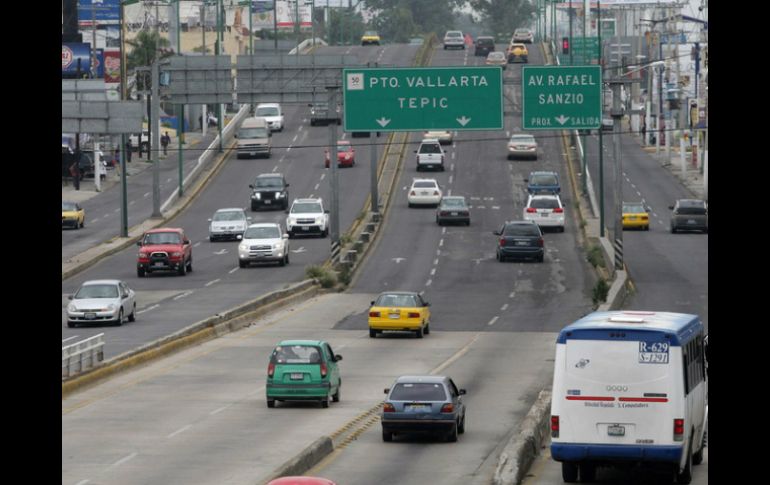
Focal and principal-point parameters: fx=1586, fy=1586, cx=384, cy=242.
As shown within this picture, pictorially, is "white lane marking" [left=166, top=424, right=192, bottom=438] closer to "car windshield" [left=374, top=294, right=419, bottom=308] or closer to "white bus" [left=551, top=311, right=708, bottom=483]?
"white bus" [left=551, top=311, right=708, bottom=483]

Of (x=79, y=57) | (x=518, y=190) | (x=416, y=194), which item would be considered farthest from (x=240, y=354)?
(x=79, y=57)

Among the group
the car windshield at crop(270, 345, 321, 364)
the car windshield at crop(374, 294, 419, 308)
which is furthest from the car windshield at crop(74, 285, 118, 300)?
the car windshield at crop(270, 345, 321, 364)

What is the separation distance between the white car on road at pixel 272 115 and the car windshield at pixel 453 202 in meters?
32.2

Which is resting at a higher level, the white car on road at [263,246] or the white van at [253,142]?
the white van at [253,142]

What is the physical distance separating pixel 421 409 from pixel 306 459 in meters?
4.63

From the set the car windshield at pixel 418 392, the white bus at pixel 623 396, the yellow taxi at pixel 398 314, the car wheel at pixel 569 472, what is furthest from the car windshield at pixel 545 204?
the white bus at pixel 623 396

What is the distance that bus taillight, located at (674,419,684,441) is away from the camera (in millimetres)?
24625

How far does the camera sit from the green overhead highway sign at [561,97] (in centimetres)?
5841

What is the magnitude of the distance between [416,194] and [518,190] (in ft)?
27.6

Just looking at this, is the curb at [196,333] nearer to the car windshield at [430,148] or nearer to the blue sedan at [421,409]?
the blue sedan at [421,409]

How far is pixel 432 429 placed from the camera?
3002 centimetres

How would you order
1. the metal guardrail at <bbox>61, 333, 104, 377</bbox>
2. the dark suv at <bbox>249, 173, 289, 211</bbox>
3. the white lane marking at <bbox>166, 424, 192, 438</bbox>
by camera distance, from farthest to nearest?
the dark suv at <bbox>249, 173, 289, 211</bbox> < the metal guardrail at <bbox>61, 333, 104, 377</bbox> < the white lane marking at <bbox>166, 424, 192, 438</bbox>

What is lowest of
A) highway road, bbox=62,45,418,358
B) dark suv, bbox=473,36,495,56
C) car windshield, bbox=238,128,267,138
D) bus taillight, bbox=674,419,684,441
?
highway road, bbox=62,45,418,358

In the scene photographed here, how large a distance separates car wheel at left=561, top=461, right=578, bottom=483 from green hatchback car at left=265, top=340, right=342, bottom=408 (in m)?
9.43
